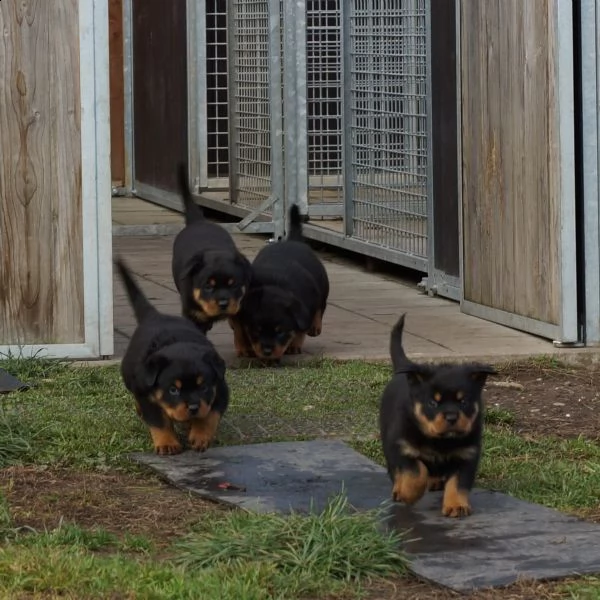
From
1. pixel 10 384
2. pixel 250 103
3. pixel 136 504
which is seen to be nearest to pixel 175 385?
pixel 136 504

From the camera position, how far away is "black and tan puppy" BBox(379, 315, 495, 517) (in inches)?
196

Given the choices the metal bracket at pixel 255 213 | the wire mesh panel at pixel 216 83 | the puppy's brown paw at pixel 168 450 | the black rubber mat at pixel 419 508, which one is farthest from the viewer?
the wire mesh panel at pixel 216 83

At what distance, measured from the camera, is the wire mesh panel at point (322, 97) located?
13.0 meters

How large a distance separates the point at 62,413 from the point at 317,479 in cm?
151

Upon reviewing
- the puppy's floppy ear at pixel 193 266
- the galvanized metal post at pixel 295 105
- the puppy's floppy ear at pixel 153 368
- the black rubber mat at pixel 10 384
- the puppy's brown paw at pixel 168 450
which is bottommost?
the puppy's brown paw at pixel 168 450

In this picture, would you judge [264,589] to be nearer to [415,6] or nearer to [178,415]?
[178,415]

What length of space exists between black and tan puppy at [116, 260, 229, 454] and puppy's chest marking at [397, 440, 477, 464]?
1114 millimetres

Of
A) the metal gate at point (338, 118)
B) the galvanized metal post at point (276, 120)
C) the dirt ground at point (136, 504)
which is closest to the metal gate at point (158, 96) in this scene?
the metal gate at point (338, 118)

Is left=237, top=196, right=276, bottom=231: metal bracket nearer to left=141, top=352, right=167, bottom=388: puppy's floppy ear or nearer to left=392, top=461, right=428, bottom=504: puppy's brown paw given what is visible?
left=141, top=352, right=167, bottom=388: puppy's floppy ear

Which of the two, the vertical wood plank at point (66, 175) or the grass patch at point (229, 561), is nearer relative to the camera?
the grass patch at point (229, 561)

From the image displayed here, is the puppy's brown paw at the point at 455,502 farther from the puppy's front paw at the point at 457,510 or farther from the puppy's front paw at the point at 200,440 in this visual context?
the puppy's front paw at the point at 200,440

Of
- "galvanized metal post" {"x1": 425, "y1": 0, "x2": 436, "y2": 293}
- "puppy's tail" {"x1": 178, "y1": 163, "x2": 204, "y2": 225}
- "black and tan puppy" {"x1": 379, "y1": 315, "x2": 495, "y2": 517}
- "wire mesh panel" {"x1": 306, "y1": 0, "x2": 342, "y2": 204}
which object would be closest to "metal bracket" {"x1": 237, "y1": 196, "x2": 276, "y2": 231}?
"wire mesh panel" {"x1": 306, "y1": 0, "x2": 342, "y2": 204}

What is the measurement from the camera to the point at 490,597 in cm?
423

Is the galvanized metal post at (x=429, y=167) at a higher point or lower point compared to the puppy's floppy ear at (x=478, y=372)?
higher
